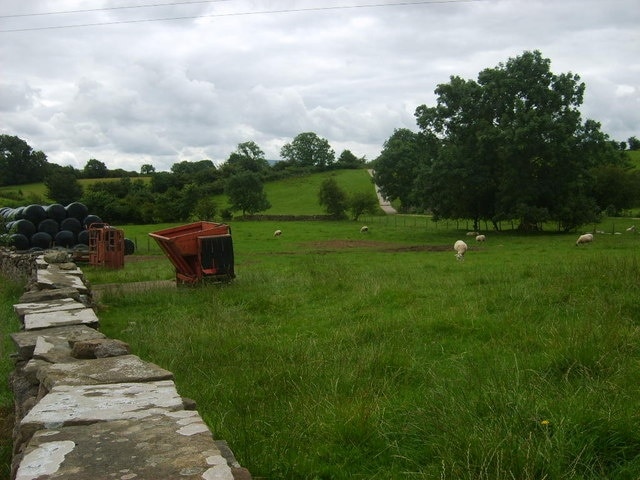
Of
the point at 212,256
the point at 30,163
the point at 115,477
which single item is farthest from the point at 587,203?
the point at 30,163

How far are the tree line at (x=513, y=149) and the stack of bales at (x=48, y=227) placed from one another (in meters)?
20.9

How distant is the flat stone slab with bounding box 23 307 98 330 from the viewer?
6137 millimetres

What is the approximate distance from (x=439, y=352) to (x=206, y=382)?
2.53 m

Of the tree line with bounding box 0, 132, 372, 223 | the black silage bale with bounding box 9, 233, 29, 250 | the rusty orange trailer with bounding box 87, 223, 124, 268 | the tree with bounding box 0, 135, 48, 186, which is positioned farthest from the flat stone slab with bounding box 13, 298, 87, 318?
the tree with bounding box 0, 135, 48, 186

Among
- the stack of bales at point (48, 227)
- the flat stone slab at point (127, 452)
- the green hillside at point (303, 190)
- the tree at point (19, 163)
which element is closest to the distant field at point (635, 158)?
the green hillside at point (303, 190)

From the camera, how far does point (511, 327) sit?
7113mm

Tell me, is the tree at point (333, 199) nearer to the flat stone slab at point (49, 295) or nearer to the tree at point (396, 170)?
the tree at point (396, 170)

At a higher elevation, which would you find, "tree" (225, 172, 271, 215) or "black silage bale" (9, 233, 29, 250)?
"tree" (225, 172, 271, 215)

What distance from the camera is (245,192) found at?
2429 inches

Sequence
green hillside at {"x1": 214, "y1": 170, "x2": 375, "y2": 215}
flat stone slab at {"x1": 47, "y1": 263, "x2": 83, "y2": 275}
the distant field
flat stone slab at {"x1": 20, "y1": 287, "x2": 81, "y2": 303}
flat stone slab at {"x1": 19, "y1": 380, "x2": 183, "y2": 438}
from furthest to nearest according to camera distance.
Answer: the distant field, green hillside at {"x1": 214, "y1": 170, "x2": 375, "y2": 215}, flat stone slab at {"x1": 47, "y1": 263, "x2": 83, "y2": 275}, flat stone slab at {"x1": 20, "y1": 287, "x2": 81, "y2": 303}, flat stone slab at {"x1": 19, "y1": 380, "x2": 183, "y2": 438}

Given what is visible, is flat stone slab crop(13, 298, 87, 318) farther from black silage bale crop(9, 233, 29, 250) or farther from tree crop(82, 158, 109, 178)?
tree crop(82, 158, 109, 178)

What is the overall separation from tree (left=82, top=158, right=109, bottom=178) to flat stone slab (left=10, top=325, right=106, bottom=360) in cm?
8729

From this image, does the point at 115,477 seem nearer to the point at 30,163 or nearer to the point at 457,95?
the point at 457,95

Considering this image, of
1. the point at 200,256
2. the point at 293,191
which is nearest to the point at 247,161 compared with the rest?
the point at 293,191
